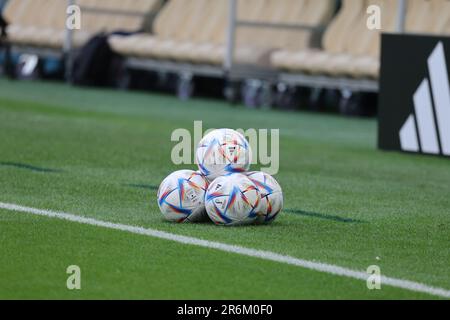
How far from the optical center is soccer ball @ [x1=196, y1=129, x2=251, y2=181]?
8164mm

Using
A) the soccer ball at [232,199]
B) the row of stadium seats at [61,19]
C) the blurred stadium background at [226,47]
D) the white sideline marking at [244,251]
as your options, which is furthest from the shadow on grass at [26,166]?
the row of stadium seats at [61,19]

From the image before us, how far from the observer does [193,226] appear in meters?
8.24

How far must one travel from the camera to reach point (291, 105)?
841 inches

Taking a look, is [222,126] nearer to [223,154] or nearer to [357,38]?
[357,38]

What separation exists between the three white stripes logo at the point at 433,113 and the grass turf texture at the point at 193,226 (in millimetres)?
290

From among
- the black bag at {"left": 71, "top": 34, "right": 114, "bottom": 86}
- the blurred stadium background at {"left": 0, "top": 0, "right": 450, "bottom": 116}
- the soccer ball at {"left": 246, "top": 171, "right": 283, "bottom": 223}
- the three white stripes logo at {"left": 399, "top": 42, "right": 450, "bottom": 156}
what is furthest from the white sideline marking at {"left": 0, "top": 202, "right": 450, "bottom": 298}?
the black bag at {"left": 71, "top": 34, "right": 114, "bottom": 86}

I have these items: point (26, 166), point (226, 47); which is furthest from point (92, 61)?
point (26, 166)

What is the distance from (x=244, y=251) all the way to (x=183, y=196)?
1045mm

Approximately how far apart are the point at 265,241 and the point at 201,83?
55.2ft

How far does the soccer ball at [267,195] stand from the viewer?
8180mm

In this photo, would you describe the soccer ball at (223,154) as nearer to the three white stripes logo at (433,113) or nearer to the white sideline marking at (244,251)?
the white sideline marking at (244,251)

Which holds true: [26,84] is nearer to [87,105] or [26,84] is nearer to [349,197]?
[87,105]

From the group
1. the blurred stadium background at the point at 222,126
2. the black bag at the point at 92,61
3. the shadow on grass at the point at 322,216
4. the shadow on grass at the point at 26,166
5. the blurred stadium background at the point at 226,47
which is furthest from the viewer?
the black bag at the point at 92,61
